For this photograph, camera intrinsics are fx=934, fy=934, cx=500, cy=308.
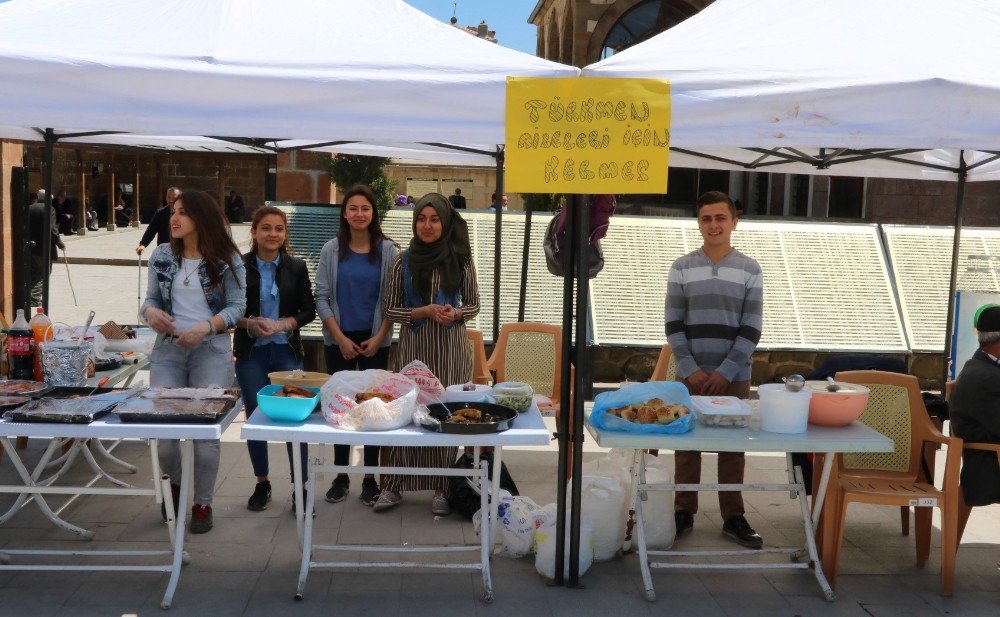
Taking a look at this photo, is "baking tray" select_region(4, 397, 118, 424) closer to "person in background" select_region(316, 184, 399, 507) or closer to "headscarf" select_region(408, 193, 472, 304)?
"person in background" select_region(316, 184, 399, 507)

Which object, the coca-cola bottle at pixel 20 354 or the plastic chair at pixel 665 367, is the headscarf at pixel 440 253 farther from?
the coca-cola bottle at pixel 20 354

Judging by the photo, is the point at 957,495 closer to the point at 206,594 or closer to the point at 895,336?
the point at 206,594

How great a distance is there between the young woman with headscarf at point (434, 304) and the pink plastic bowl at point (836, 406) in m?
1.74

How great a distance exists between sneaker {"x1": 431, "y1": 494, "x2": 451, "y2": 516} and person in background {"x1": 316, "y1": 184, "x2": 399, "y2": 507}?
362 millimetres

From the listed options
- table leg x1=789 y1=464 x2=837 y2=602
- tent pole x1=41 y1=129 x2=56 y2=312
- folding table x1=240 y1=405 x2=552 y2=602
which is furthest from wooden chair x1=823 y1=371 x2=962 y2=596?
tent pole x1=41 y1=129 x2=56 y2=312

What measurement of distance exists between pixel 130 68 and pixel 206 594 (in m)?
2.09

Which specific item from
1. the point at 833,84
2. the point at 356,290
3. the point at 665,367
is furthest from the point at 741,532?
the point at 356,290

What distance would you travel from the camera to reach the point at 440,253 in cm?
471

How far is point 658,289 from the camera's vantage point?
845 cm

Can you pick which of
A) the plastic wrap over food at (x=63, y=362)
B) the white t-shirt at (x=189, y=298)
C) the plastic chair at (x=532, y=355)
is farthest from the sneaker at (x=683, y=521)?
the plastic wrap over food at (x=63, y=362)

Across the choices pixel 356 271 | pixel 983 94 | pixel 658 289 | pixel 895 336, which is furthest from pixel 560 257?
pixel 895 336

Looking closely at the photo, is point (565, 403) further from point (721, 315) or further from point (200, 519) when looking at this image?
point (200, 519)

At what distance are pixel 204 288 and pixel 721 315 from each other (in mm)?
2432

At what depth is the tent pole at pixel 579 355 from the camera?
12.4 ft
